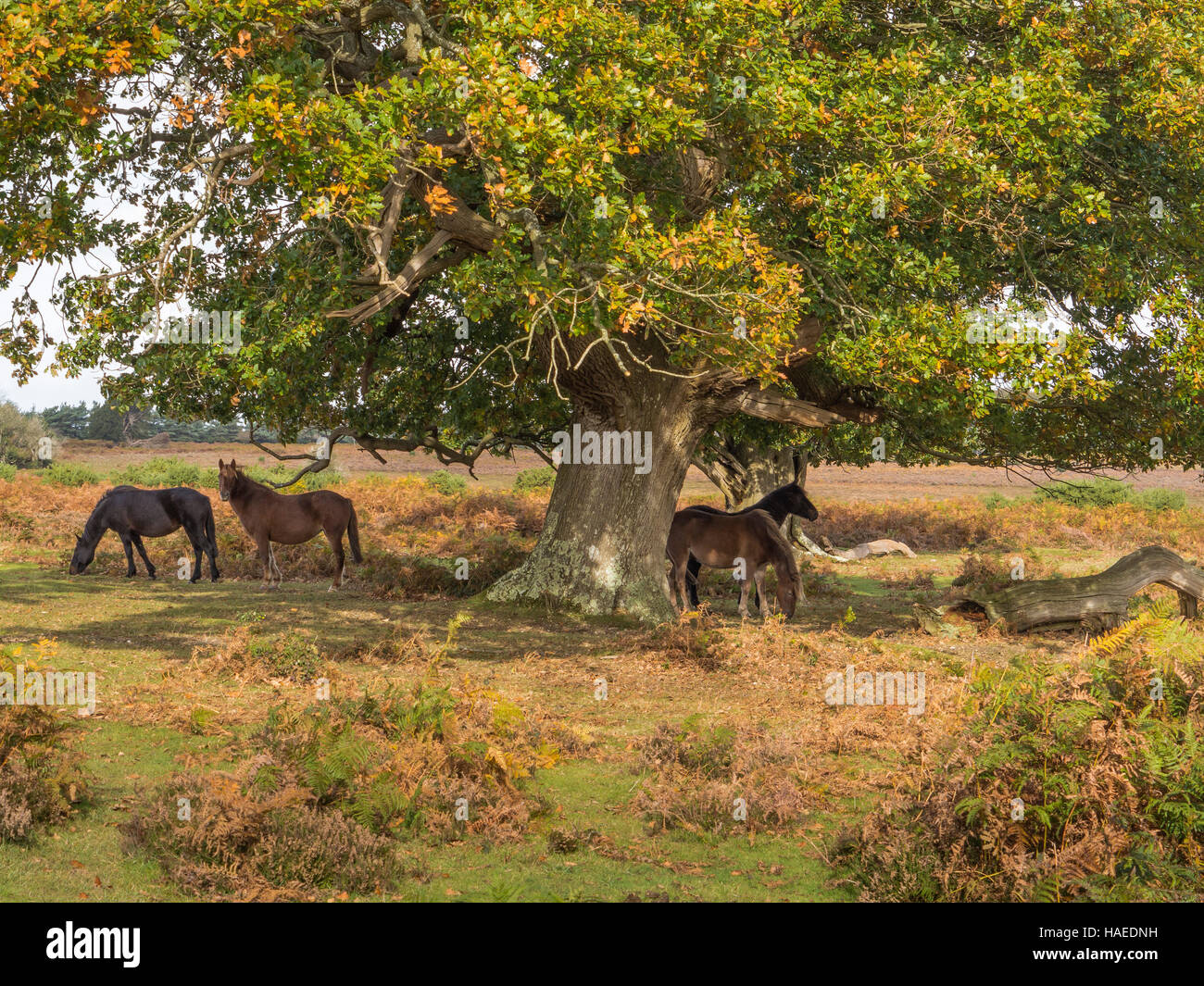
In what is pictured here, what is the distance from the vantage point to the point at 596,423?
20812 millimetres

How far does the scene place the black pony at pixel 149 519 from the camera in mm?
25641

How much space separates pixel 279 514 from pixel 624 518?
8.02m

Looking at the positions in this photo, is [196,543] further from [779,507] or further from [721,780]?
[721,780]

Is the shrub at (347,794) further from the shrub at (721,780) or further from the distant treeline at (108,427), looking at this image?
the distant treeline at (108,427)

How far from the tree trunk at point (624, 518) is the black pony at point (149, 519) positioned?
900 centimetres

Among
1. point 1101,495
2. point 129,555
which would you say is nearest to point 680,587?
point 129,555

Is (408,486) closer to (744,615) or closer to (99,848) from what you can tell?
(744,615)

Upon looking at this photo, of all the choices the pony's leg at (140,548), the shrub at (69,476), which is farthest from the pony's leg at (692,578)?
the shrub at (69,476)

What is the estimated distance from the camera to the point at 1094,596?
20.0m

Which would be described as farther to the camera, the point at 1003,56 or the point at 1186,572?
the point at 1186,572

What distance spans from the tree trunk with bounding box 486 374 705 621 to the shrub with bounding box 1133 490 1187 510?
42302 millimetres

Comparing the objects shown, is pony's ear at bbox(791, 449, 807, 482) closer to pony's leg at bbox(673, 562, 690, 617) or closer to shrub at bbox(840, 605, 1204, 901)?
pony's leg at bbox(673, 562, 690, 617)

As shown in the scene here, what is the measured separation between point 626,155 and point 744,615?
836 centimetres
